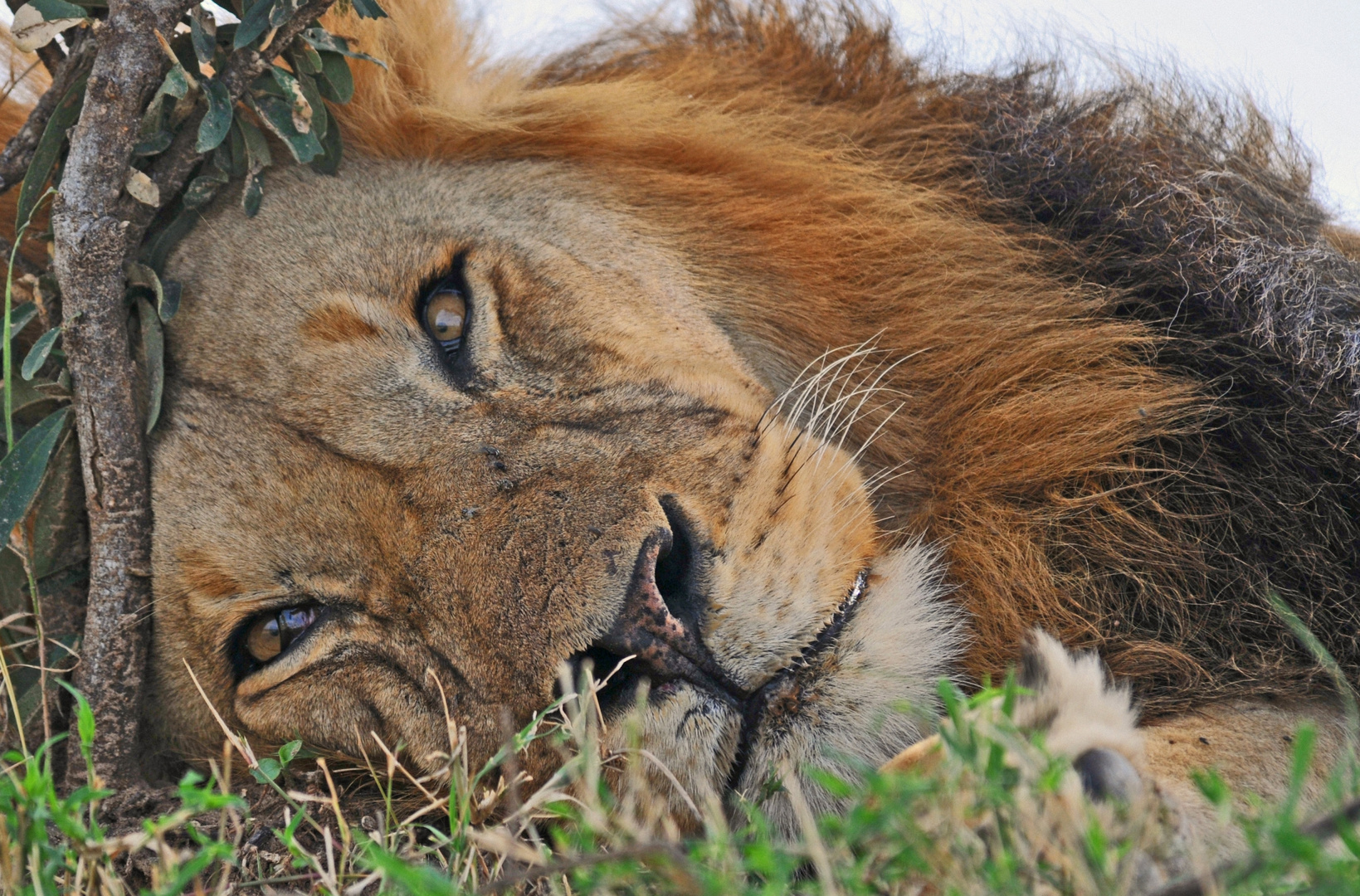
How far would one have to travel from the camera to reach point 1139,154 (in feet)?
8.68

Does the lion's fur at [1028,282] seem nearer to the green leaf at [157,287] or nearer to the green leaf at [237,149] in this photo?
the green leaf at [237,149]

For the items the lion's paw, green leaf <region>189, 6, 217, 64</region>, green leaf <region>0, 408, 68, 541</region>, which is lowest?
green leaf <region>0, 408, 68, 541</region>

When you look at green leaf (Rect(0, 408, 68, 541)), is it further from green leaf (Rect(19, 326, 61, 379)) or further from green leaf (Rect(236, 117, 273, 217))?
green leaf (Rect(236, 117, 273, 217))

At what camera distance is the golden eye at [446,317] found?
88.5 inches

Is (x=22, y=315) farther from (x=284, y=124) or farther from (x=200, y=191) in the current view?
(x=284, y=124)

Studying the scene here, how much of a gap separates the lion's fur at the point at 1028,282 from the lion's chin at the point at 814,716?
307 millimetres

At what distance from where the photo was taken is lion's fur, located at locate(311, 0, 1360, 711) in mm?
2172

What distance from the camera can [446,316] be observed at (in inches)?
89.0

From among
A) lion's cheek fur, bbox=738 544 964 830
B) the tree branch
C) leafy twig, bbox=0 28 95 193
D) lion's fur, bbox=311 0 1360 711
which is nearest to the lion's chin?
lion's cheek fur, bbox=738 544 964 830

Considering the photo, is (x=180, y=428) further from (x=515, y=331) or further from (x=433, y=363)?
(x=515, y=331)

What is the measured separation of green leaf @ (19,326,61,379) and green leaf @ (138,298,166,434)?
0.51 ft

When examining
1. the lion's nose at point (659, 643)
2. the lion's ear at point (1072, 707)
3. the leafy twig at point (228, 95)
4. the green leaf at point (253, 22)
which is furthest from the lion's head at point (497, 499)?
the green leaf at point (253, 22)

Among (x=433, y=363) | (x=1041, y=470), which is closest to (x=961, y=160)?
(x=1041, y=470)

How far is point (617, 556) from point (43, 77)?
6.79ft
